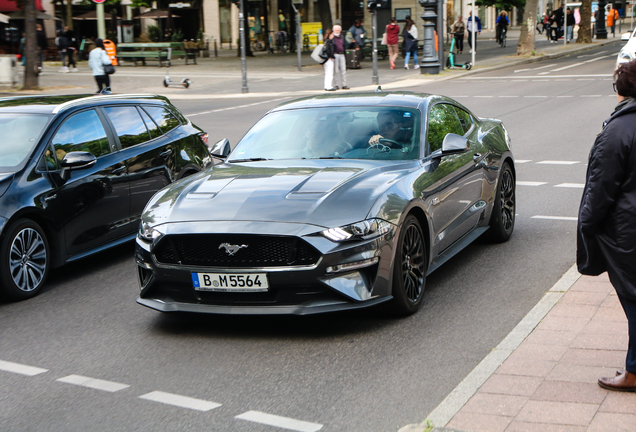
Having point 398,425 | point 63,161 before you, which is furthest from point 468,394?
point 63,161

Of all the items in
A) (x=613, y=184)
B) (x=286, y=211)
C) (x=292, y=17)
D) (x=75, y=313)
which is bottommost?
(x=75, y=313)

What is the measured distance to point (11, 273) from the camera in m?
6.46

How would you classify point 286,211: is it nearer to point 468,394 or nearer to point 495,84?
point 468,394

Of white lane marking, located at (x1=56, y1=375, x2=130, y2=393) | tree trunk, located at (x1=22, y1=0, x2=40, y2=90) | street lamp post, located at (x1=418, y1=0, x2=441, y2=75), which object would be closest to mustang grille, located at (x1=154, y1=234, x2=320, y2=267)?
white lane marking, located at (x1=56, y1=375, x2=130, y2=393)

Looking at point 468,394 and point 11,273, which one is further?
point 11,273

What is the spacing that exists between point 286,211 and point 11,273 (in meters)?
2.51

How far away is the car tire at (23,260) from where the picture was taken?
640 cm

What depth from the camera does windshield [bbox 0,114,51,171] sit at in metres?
7.00

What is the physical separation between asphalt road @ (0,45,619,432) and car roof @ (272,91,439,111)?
4.69ft

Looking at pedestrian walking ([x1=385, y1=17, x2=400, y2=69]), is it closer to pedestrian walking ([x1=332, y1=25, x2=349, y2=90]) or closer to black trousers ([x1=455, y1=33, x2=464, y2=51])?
pedestrian walking ([x1=332, y1=25, x2=349, y2=90])

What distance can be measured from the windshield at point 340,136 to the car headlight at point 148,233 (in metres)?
1.30

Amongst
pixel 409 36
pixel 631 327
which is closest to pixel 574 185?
pixel 631 327

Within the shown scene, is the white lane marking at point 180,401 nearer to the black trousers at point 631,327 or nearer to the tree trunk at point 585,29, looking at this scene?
the black trousers at point 631,327

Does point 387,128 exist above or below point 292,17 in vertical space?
below
